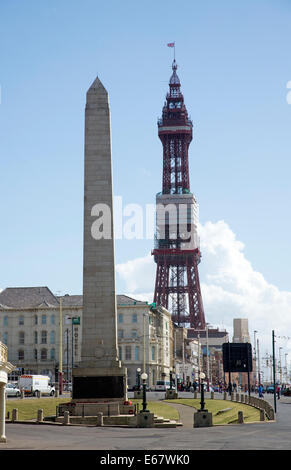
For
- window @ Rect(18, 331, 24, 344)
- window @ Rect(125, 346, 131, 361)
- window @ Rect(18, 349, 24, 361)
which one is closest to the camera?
window @ Rect(125, 346, 131, 361)

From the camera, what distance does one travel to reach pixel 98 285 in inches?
2094

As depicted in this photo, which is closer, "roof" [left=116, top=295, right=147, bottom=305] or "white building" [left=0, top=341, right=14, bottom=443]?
"white building" [left=0, top=341, right=14, bottom=443]

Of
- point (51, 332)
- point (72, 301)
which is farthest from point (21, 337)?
point (72, 301)

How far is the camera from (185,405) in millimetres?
72062

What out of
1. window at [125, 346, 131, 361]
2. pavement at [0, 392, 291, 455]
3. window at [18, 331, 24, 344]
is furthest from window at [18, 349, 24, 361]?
pavement at [0, 392, 291, 455]

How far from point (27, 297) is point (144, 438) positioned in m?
106

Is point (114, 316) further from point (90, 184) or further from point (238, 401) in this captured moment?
point (238, 401)

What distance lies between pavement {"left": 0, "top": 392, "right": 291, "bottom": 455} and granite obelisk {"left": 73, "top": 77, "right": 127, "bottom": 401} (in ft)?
20.7

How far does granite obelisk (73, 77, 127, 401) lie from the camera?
5212cm

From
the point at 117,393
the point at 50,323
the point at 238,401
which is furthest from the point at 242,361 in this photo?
the point at 50,323

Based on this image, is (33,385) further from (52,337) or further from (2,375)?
(52,337)

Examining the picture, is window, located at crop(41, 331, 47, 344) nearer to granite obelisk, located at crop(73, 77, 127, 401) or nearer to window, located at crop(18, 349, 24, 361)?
window, located at crop(18, 349, 24, 361)

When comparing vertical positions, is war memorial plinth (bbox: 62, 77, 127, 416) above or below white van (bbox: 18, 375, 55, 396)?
above

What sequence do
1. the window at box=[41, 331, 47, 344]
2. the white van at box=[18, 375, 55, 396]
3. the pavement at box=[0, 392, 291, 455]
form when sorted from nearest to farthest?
1. the pavement at box=[0, 392, 291, 455]
2. the white van at box=[18, 375, 55, 396]
3. the window at box=[41, 331, 47, 344]
